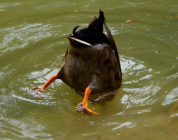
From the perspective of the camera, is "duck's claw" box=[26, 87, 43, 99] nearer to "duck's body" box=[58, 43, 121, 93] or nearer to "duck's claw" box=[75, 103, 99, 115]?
"duck's body" box=[58, 43, 121, 93]

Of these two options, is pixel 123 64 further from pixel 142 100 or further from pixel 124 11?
pixel 124 11

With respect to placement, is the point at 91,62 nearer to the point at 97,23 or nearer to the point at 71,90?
the point at 97,23

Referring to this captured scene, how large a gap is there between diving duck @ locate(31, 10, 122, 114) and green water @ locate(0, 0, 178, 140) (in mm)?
283

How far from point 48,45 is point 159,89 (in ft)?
6.94

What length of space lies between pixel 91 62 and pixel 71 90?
0.74 metres

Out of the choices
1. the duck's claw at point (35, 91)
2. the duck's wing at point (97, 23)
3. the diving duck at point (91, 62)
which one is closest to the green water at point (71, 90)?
the duck's claw at point (35, 91)

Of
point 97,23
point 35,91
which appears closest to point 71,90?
point 35,91

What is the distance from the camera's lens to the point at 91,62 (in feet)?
11.0

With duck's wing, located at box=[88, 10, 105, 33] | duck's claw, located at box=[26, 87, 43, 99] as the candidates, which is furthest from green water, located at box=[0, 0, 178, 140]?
duck's wing, located at box=[88, 10, 105, 33]

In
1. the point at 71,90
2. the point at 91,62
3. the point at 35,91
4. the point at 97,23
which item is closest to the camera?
the point at 97,23

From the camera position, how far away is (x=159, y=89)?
3.86 meters

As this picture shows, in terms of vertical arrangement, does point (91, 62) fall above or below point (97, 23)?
below

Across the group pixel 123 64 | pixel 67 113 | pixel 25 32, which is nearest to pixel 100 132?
pixel 67 113

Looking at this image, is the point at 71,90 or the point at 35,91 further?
the point at 71,90
